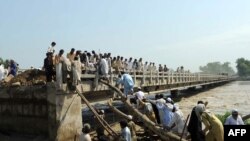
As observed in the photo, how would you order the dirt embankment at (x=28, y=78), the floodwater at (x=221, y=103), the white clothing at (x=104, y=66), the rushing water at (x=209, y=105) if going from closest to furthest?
1. the dirt embankment at (x=28, y=78)
2. the white clothing at (x=104, y=66)
3. the rushing water at (x=209, y=105)
4. the floodwater at (x=221, y=103)

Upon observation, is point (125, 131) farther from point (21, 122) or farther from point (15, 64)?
point (15, 64)

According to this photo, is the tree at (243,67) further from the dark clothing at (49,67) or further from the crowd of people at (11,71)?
the dark clothing at (49,67)

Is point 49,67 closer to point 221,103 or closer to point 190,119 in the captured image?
point 190,119

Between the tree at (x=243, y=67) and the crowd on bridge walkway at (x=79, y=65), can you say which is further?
the tree at (x=243, y=67)

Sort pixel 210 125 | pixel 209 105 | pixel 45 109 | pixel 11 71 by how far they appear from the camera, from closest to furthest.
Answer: pixel 210 125 < pixel 45 109 < pixel 11 71 < pixel 209 105

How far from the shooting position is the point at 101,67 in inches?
624

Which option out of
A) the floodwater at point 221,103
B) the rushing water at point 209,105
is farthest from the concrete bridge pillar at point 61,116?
the floodwater at point 221,103

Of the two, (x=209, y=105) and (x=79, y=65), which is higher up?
(x=79, y=65)

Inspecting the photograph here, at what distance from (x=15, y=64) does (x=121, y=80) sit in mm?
5027

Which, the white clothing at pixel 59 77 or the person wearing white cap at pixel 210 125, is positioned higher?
the white clothing at pixel 59 77

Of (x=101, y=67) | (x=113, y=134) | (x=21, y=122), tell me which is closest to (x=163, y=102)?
(x=113, y=134)

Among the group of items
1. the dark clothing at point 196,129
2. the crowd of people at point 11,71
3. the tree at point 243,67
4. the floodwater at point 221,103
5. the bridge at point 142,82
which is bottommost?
the floodwater at point 221,103

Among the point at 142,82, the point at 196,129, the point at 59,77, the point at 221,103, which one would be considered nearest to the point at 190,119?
the point at 196,129

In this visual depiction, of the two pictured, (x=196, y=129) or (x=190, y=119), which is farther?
(x=190, y=119)
